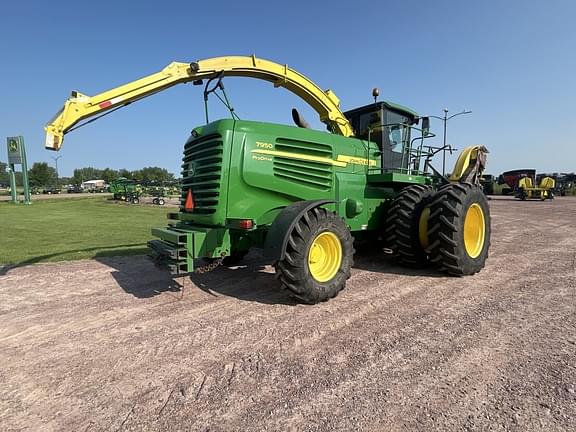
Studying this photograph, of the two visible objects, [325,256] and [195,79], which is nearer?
[325,256]

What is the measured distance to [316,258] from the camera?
4988mm

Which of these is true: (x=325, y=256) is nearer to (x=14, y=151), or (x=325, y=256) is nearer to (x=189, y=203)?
(x=189, y=203)

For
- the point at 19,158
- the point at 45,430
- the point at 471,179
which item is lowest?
the point at 45,430

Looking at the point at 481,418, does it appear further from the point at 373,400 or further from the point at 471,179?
the point at 471,179

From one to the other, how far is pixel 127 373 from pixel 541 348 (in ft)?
12.2

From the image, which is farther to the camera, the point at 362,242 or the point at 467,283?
the point at 362,242

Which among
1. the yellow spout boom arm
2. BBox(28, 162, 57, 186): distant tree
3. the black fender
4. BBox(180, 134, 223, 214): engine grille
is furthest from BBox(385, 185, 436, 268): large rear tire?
BBox(28, 162, 57, 186): distant tree

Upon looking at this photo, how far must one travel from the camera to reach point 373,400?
2.58 m

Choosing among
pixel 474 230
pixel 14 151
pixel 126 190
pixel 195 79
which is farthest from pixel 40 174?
pixel 474 230

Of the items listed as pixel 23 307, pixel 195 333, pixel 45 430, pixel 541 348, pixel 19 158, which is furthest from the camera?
pixel 19 158

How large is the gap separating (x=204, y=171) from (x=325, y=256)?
6.99 feet

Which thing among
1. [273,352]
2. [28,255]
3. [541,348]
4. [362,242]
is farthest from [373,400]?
[28,255]

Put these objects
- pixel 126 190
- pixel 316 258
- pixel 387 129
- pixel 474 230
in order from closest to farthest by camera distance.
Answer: pixel 316 258
pixel 474 230
pixel 387 129
pixel 126 190

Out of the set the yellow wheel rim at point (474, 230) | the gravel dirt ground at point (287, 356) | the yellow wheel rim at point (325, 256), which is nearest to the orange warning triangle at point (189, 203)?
the gravel dirt ground at point (287, 356)
